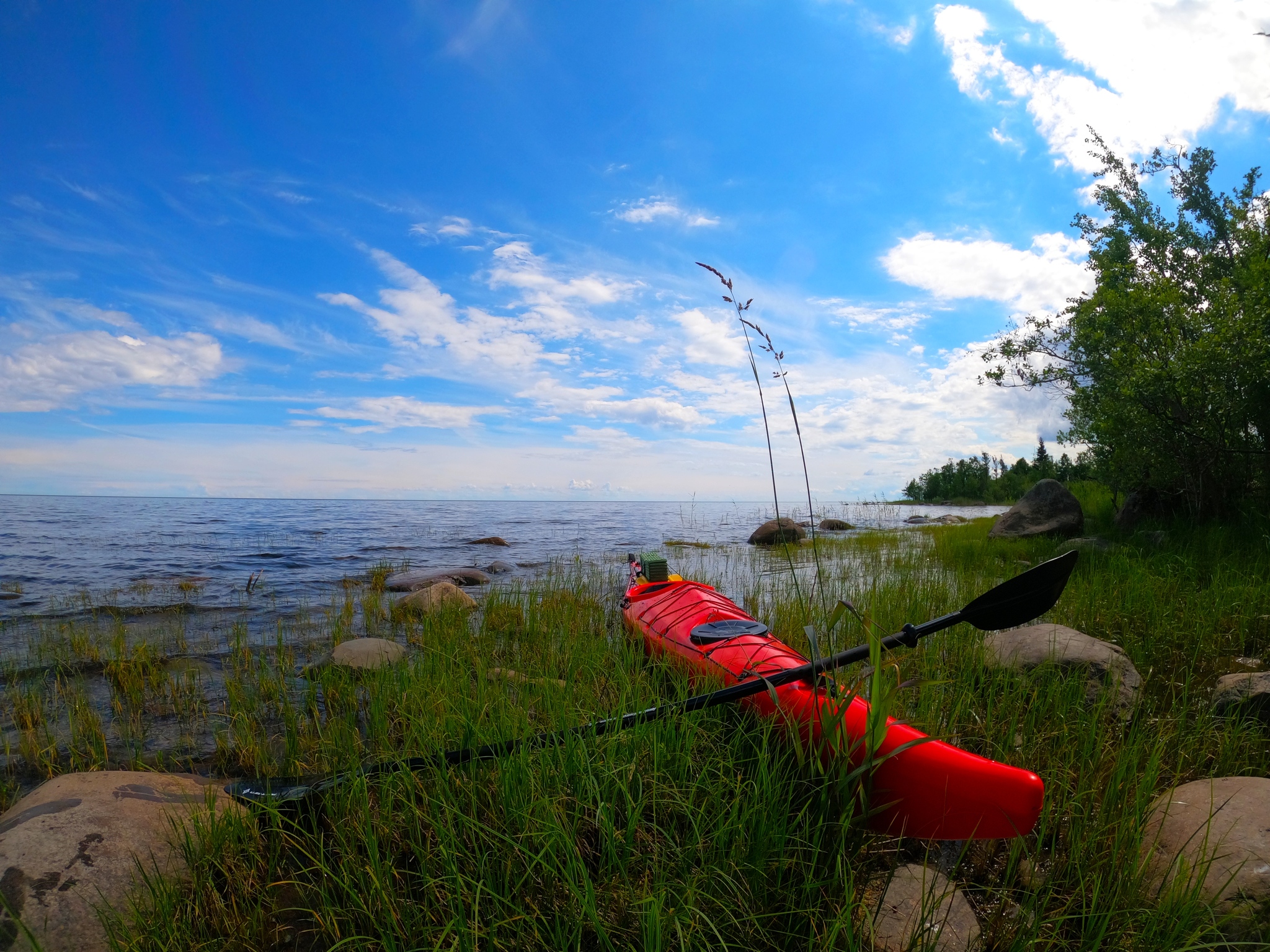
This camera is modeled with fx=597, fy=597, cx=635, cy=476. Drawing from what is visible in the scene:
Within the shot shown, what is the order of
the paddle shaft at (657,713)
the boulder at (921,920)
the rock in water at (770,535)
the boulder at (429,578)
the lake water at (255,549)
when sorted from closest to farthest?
the boulder at (921,920) → the paddle shaft at (657,713) → the lake water at (255,549) → the boulder at (429,578) → the rock in water at (770,535)

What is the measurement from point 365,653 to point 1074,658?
519cm

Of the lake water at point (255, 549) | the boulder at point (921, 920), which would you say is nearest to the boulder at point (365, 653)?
the lake water at point (255, 549)

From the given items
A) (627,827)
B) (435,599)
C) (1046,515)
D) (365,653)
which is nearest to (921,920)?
(627,827)

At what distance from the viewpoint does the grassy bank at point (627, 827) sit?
6.10 ft

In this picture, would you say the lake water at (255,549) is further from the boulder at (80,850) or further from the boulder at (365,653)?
the boulder at (80,850)

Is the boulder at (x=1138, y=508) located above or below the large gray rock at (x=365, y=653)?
above

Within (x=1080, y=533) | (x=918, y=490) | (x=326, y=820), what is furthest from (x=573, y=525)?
(x=918, y=490)

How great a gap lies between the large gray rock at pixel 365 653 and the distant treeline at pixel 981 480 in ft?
114

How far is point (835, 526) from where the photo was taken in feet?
72.8

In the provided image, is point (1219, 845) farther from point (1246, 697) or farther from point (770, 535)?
point (770, 535)

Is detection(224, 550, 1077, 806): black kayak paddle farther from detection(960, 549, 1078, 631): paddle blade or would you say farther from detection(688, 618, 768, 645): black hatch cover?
detection(688, 618, 768, 645): black hatch cover

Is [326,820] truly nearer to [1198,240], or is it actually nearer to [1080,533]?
[1080,533]

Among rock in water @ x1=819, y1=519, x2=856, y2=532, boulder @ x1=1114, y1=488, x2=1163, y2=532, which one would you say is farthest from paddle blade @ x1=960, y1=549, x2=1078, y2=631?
rock in water @ x1=819, y1=519, x2=856, y2=532

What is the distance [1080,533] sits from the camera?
12.2 meters
